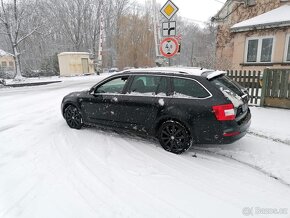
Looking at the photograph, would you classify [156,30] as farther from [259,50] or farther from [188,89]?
[188,89]

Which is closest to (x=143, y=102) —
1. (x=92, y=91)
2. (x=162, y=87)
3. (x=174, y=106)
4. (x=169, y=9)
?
(x=162, y=87)

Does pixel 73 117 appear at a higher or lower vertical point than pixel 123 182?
higher

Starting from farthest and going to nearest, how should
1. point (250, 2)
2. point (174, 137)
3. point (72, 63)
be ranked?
point (72, 63) < point (250, 2) < point (174, 137)

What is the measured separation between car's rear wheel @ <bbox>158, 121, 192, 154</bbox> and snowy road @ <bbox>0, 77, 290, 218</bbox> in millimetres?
165

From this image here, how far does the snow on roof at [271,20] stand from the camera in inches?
486

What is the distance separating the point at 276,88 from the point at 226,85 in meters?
4.14

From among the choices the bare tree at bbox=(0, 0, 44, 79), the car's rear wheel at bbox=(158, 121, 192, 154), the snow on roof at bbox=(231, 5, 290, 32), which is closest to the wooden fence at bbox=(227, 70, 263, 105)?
the car's rear wheel at bbox=(158, 121, 192, 154)

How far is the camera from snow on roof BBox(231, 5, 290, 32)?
12344 mm

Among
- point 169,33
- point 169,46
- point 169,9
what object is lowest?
point 169,46

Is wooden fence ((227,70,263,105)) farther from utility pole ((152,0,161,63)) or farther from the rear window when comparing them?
utility pole ((152,0,161,63))

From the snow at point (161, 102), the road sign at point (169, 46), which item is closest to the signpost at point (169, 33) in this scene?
the road sign at point (169, 46)

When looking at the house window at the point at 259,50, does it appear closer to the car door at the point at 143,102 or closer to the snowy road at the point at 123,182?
the snowy road at the point at 123,182

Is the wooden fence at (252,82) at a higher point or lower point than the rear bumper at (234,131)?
higher

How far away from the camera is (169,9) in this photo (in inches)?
286
